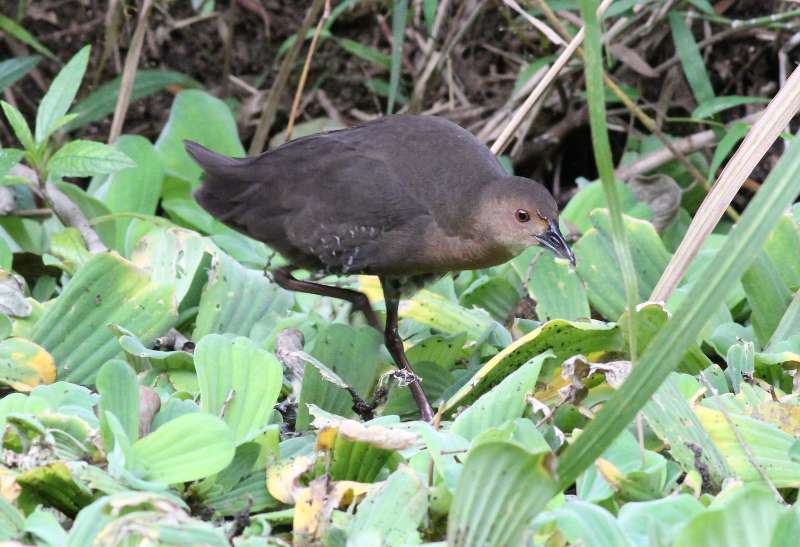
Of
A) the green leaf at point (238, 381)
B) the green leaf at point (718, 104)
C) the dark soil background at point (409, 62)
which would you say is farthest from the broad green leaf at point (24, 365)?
the green leaf at point (718, 104)

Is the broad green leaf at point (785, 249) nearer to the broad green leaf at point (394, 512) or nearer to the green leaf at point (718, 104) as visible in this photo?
the green leaf at point (718, 104)

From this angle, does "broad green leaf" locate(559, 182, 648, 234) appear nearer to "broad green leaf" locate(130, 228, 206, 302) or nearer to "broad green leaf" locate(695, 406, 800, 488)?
"broad green leaf" locate(130, 228, 206, 302)

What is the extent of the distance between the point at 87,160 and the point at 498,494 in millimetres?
2145

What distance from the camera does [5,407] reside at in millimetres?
2414

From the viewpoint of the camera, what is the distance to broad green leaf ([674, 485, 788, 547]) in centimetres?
182

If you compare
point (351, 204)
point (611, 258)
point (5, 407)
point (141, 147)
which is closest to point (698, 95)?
point (611, 258)

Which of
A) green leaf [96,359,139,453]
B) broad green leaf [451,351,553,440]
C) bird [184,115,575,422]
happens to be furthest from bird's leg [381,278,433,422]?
green leaf [96,359,139,453]

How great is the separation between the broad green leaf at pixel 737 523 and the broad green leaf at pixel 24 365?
5.27 feet

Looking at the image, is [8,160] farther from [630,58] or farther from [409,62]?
[630,58]

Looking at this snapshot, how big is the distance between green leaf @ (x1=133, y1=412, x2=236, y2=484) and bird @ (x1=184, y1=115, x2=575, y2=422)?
111cm

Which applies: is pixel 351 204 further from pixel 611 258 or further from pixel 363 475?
pixel 363 475

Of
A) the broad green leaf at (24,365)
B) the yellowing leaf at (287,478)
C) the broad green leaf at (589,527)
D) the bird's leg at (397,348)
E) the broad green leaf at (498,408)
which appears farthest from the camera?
the bird's leg at (397,348)

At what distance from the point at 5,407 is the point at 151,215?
1.82 metres

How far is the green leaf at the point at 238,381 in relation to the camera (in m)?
2.56
